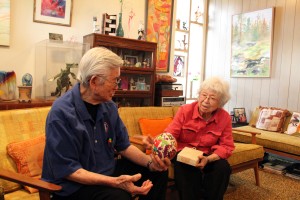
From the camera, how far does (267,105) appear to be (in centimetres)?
439

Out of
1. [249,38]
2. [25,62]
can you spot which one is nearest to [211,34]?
[249,38]

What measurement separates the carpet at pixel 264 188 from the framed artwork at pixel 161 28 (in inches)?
76.0

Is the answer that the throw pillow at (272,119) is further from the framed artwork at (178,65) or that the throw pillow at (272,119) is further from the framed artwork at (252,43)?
the framed artwork at (178,65)

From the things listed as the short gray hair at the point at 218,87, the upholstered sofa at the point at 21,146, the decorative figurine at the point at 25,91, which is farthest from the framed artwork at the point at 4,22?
the short gray hair at the point at 218,87

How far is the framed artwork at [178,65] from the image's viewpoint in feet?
15.9

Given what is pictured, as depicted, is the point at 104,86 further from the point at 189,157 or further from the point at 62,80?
the point at 62,80

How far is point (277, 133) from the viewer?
149 inches

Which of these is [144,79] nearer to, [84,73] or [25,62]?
[25,62]

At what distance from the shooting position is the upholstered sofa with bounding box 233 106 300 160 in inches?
129

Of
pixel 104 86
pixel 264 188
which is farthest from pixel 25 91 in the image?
pixel 264 188

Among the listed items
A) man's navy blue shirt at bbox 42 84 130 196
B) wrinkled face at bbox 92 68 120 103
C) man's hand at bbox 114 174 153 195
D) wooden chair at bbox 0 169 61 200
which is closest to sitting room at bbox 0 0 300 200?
wooden chair at bbox 0 169 61 200

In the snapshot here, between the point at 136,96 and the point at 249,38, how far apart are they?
225 cm

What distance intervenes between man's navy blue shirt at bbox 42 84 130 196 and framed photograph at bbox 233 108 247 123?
339 centimetres

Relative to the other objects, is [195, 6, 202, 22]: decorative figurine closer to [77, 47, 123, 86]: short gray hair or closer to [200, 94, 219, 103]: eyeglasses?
[200, 94, 219, 103]: eyeglasses
